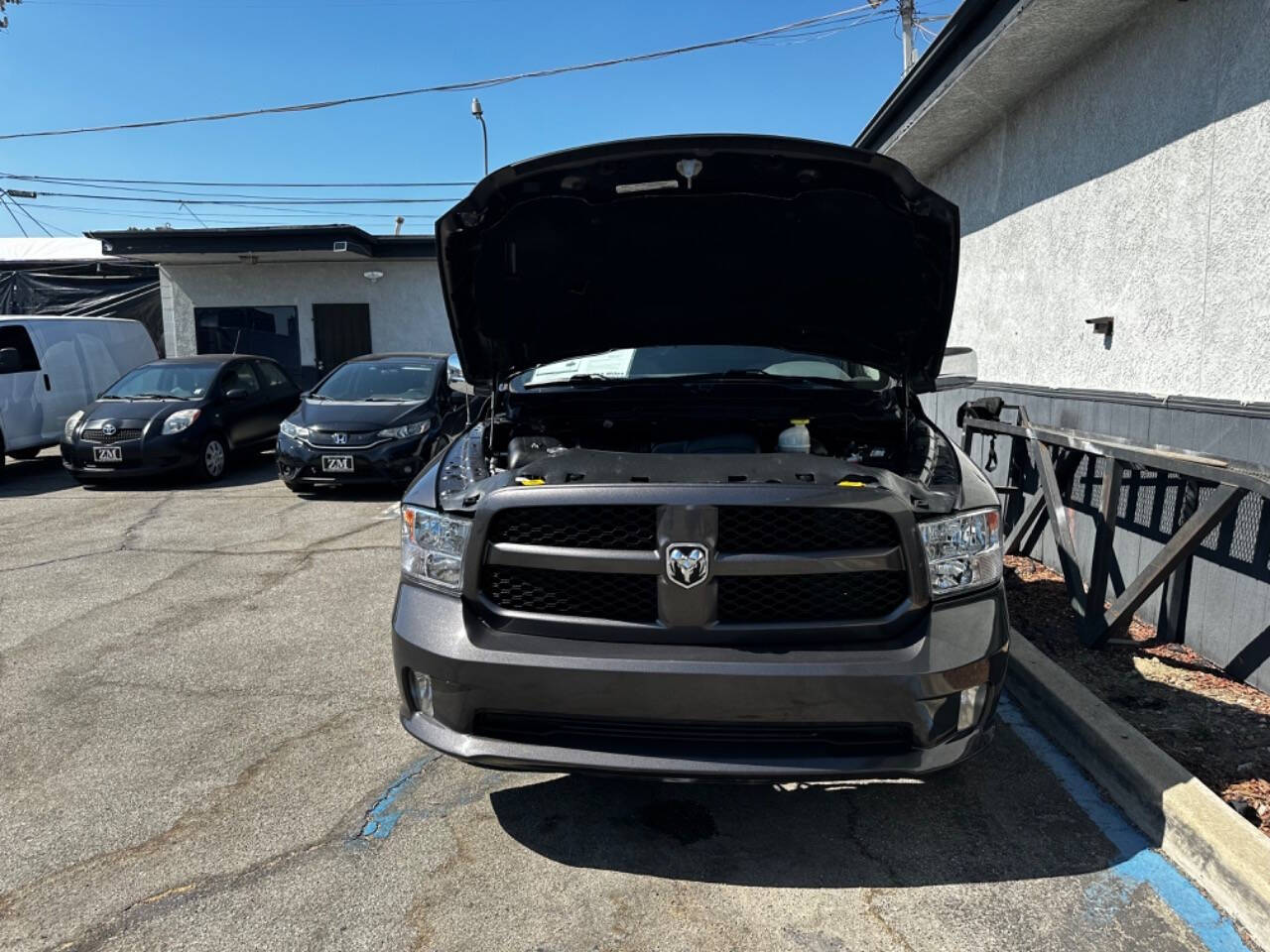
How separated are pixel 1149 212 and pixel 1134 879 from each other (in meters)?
4.46

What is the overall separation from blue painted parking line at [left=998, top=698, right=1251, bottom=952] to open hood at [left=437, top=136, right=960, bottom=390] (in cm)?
174

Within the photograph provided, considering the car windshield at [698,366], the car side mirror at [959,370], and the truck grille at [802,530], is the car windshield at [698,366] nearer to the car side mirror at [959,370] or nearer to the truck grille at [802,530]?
the car side mirror at [959,370]

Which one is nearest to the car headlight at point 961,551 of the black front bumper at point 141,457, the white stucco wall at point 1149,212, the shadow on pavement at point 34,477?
the white stucco wall at point 1149,212

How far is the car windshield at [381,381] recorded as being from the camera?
952 centimetres

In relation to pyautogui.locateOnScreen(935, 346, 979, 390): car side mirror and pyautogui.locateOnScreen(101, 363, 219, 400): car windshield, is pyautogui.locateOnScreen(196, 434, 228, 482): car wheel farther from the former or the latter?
pyautogui.locateOnScreen(935, 346, 979, 390): car side mirror

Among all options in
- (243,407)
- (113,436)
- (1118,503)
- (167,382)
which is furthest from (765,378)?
(167,382)

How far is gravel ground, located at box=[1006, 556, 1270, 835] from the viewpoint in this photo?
3.00 metres

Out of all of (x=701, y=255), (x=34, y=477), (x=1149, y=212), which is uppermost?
(x=1149, y=212)

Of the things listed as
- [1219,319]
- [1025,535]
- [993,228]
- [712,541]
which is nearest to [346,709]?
[712,541]

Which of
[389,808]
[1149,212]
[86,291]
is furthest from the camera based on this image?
[86,291]

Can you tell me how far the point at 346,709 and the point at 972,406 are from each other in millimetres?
4111

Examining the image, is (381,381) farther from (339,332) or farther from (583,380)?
(339,332)

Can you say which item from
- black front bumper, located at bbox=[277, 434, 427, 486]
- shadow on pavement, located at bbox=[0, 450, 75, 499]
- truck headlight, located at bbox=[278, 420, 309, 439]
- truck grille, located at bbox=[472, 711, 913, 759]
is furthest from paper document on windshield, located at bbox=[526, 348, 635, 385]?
shadow on pavement, located at bbox=[0, 450, 75, 499]

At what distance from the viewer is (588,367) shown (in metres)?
4.13
